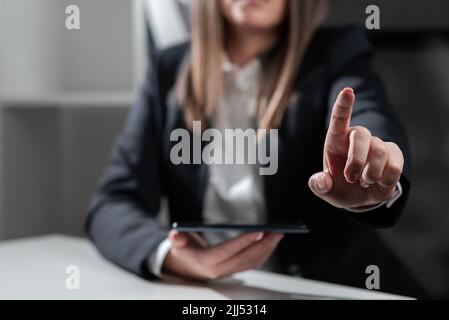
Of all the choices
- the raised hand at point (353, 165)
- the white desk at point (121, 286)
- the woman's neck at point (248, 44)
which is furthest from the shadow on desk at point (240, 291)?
the woman's neck at point (248, 44)

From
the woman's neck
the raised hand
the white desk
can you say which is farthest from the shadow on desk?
the woman's neck

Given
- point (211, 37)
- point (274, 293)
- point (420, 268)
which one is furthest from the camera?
point (420, 268)

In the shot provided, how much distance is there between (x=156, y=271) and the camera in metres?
0.60

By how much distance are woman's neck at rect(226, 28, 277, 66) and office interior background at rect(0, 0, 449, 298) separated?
177mm

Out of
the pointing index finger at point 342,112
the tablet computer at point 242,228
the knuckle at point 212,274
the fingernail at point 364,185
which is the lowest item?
the knuckle at point 212,274

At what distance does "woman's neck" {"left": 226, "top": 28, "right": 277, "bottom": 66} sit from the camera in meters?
0.73

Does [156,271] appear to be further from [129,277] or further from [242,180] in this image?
[242,180]

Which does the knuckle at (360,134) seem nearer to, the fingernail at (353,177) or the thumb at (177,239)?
the fingernail at (353,177)

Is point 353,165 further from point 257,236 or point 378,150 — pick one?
point 257,236

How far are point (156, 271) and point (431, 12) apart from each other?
65cm

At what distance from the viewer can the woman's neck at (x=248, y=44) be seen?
0.73 m

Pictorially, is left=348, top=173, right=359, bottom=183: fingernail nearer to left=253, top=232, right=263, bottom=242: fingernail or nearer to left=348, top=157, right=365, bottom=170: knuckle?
left=348, top=157, right=365, bottom=170: knuckle

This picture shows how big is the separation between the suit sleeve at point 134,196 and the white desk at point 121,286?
0.02 meters

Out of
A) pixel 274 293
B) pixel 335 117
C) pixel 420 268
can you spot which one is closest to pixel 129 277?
pixel 274 293
